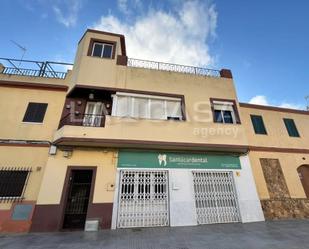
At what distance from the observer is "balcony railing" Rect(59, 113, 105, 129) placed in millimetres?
8305

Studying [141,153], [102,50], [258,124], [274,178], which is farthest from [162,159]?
[102,50]

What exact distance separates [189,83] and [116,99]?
434cm

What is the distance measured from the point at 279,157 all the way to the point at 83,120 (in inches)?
450

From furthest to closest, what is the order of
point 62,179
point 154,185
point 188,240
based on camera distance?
point 154,185, point 62,179, point 188,240


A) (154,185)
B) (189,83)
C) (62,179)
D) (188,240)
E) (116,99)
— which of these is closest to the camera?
(188,240)

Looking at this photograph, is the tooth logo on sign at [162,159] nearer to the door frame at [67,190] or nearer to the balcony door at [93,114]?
the door frame at [67,190]

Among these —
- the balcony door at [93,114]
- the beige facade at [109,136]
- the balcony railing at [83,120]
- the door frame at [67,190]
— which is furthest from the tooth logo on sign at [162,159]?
the balcony door at [93,114]

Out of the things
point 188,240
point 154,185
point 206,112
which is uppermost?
→ point 206,112

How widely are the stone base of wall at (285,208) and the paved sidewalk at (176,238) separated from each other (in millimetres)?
1598

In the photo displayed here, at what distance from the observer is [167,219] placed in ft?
23.8

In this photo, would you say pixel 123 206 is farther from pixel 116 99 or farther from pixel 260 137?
pixel 260 137

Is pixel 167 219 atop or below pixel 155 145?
below

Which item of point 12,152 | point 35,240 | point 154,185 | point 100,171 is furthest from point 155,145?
point 12,152

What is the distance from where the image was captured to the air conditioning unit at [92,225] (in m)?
6.55
